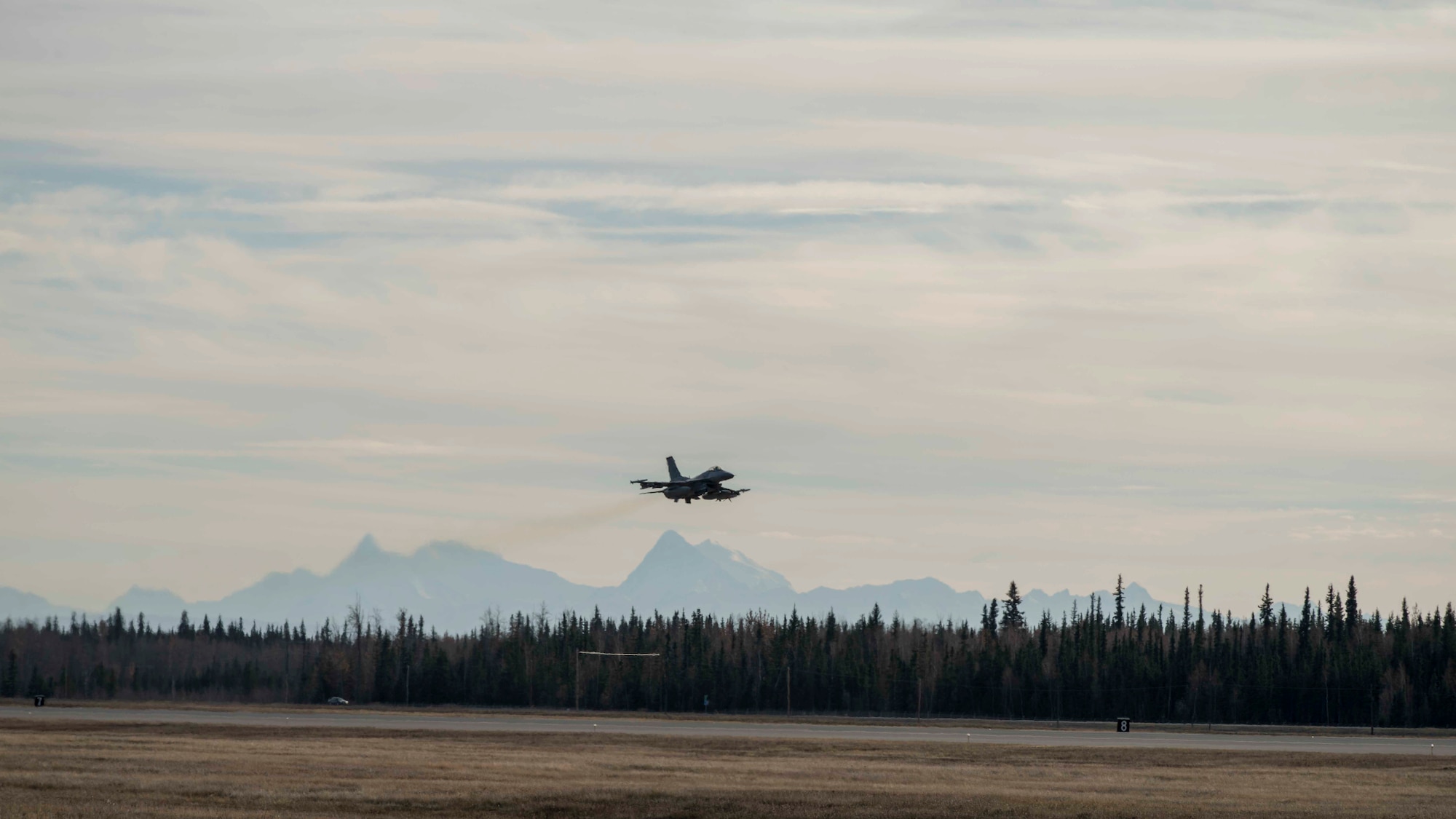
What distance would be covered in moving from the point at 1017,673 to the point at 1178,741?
354 ft

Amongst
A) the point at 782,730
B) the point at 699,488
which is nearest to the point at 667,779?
the point at 699,488

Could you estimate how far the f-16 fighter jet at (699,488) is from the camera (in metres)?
71.2

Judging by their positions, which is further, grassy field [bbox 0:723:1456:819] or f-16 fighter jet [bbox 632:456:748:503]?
f-16 fighter jet [bbox 632:456:748:503]

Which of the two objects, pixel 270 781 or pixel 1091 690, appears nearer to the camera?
pixel 270 781

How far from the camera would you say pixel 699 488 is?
71.8 metres

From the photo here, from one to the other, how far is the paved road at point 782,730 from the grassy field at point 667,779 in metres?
8.17

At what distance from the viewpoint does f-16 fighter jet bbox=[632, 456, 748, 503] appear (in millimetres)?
71250

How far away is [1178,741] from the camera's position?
90.6 meters

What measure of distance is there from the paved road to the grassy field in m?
8.17

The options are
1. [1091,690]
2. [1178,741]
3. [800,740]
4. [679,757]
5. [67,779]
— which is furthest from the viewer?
[1091,690]

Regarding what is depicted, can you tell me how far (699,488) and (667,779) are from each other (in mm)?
17473

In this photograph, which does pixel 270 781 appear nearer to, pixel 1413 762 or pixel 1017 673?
pixel 1413 762

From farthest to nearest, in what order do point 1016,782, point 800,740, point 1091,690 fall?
point 1091,690, point 800,740, point 1016,782

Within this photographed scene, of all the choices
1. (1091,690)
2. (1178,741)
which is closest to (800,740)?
(1178,741)
